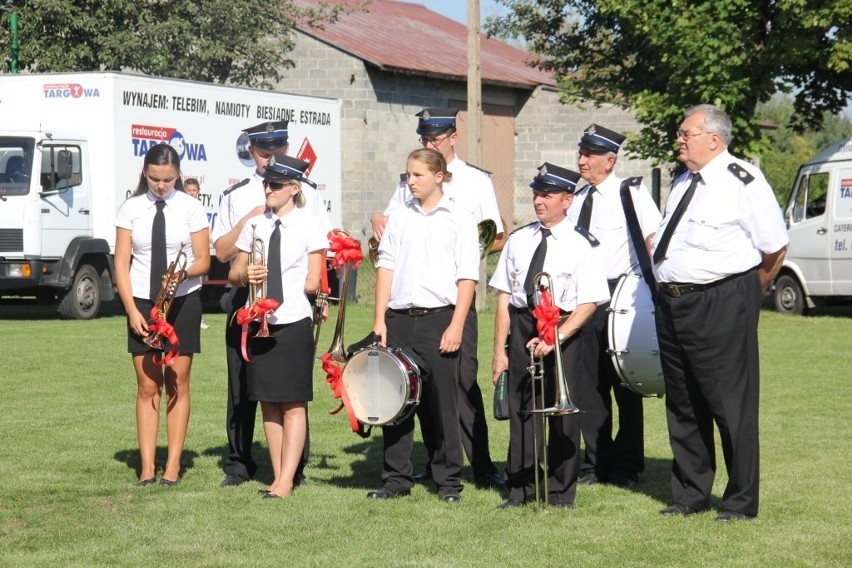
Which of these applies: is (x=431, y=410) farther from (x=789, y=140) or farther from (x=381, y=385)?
(x=789, y=140)

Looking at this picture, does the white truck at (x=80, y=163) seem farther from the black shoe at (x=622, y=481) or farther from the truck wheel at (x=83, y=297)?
the black shoe at (x=622, y=481)

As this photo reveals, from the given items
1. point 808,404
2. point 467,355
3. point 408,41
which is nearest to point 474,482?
point 467,355

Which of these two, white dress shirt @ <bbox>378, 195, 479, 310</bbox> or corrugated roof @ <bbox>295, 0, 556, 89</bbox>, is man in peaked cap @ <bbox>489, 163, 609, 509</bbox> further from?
corrugated roof @ <bbox>295, 0, 556, 89</bbox>

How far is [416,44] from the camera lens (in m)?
36.5

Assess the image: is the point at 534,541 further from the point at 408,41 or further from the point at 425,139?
the point at 408,41

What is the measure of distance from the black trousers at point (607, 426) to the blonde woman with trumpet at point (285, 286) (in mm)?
1687

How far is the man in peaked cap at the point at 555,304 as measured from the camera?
7512 millimetres

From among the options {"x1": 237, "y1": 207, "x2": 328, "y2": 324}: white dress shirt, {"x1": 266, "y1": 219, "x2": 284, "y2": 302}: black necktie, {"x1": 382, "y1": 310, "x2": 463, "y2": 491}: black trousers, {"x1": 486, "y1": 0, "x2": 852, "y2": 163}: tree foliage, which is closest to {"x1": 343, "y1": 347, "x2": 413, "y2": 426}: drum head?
{"x1": 382, "y1": 310, "x2": 463, "y2": 491}: black trousers

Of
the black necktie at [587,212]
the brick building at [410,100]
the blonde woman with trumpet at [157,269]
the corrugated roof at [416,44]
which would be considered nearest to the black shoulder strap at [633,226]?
the black necktie at [587,212]

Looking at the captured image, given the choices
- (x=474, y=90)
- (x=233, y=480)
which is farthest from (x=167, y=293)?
(x=474, y=90)

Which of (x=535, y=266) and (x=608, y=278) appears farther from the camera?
(x=608, y=278)

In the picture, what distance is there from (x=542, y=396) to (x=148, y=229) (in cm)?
247

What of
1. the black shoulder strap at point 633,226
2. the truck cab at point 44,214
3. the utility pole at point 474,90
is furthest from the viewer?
the utility pole at point 474,90

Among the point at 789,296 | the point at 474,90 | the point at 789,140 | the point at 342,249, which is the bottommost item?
the point at 789,296
